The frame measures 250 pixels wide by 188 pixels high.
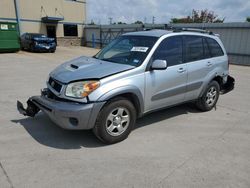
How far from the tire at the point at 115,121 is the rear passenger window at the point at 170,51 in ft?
3.37

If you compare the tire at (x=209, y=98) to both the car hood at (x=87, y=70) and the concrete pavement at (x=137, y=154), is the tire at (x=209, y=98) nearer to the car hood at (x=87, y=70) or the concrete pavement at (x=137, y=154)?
the concrete pavement at (x=137, y=154)

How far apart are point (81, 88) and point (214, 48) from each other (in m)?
3.40

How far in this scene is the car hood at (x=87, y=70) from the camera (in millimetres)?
3412

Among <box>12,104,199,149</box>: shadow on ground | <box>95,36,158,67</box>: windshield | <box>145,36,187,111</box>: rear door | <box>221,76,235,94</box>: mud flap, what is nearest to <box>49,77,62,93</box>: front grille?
<box>12,104,199,149</box>: shadow on ground

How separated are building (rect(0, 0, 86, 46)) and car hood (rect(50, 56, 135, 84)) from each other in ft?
66.8

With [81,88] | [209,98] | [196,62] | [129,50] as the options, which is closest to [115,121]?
[81,88]

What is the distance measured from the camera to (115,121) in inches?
141

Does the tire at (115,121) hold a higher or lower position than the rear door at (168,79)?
lower

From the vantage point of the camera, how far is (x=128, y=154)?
132 inches

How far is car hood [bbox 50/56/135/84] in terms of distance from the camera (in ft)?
11.2

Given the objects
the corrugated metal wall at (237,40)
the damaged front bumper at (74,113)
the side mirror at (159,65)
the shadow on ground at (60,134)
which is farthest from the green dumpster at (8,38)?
the side mirror at (159,65)

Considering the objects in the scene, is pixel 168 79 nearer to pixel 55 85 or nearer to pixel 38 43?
pixel 55 85

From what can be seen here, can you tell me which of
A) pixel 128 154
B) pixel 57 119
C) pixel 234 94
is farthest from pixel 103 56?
pixel 234 94

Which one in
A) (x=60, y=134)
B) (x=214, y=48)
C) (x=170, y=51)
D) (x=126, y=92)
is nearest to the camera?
(x=126, y=92)
